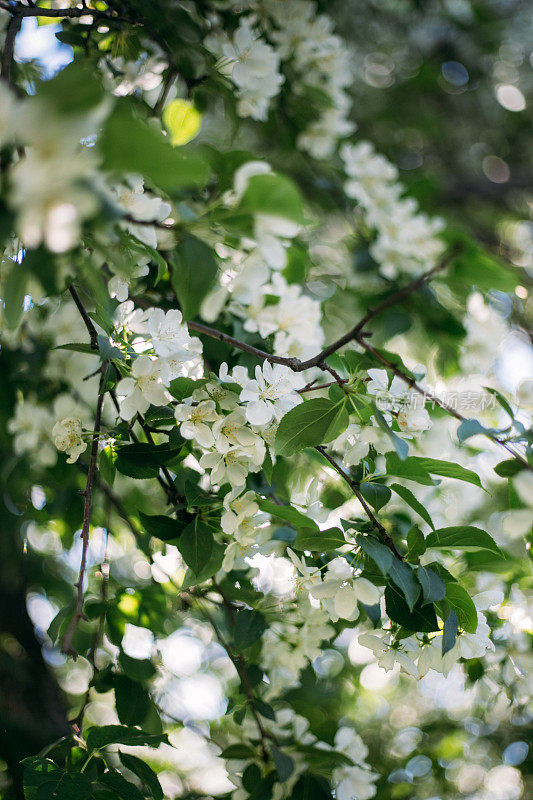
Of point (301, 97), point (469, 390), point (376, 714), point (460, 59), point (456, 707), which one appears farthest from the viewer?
point (460, 59)

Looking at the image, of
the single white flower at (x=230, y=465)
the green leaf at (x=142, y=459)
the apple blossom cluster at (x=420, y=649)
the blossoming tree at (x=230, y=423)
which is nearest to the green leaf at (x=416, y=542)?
the blossoming tree at (x=230, y=423)

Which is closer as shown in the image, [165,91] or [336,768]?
[336,768]

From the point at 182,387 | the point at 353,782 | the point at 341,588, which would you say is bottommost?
the point at 353,782

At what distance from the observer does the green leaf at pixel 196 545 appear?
2.53ft

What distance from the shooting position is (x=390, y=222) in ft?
4.96

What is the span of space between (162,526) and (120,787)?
0.35 meters

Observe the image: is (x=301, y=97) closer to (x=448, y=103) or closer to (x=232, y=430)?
(x=232, y=430)

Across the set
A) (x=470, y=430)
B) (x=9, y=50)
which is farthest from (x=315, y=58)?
(x=470, y=430)

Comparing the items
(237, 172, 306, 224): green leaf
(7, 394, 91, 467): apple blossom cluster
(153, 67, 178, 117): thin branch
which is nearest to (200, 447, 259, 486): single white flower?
(237, 172, 306, 224): green leaf

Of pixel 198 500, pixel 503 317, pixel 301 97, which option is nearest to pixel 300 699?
pixel 198 500

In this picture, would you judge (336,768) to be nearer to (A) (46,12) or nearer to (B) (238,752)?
(B) (238,752)

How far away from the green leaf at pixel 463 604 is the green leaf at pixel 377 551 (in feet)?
0.34

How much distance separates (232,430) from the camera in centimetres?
74

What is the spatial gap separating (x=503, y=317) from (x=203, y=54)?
1151mm
